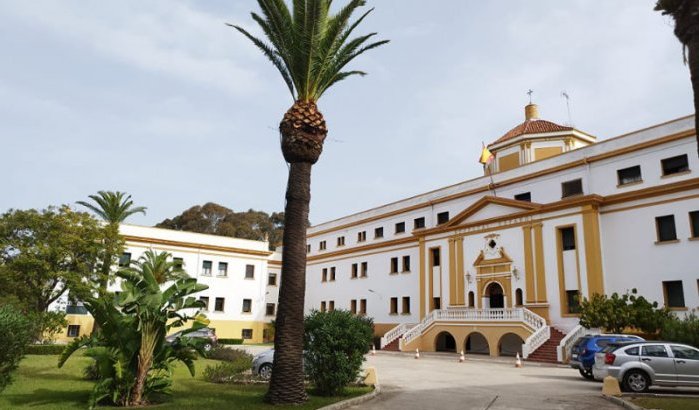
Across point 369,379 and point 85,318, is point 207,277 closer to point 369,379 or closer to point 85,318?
point 85,318

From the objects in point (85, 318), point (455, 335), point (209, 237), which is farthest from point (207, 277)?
point (455, 335)

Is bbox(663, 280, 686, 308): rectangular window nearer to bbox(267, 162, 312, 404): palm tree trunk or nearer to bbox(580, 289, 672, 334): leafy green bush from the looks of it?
bbox(580, 289, 672, 334): leafy green bush

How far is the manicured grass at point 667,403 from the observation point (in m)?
11.2

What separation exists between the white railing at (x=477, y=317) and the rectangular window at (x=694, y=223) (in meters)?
8.32

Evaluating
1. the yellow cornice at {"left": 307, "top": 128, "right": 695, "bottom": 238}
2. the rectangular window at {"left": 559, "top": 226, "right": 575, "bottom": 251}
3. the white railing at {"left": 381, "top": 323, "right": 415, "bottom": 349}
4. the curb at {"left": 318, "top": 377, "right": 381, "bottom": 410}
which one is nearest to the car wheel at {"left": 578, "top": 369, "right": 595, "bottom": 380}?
the curb at {"left": 318, "top": 377, "right": 381, "bottom": 410}

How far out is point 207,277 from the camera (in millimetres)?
48031

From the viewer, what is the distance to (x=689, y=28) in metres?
8.20

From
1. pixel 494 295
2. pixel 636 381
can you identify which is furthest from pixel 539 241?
pixel 636 381

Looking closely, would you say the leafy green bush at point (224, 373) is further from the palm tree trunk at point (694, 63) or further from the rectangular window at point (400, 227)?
the rectangular window at point (400, 227)

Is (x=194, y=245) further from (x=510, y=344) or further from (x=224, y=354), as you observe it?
(x=510, y=344)

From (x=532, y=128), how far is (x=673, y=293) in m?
16.7

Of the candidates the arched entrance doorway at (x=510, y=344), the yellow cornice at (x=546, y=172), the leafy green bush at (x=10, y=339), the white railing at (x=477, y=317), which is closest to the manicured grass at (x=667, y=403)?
the leafy green bush at (x=10, y=339)

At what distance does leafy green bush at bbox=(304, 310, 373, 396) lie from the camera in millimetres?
12859

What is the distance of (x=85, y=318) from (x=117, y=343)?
35.4m
